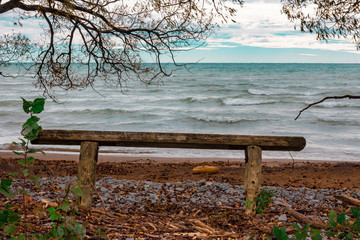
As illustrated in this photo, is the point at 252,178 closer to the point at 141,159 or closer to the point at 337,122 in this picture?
the point at 141,159

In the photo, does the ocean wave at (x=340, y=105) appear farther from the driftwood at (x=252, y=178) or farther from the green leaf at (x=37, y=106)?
the green leaf at (x=37, y=106)

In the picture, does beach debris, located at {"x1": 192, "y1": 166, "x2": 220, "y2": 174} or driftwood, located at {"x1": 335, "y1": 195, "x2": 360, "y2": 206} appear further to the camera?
beach debris, located at {"x1": 192, "y1": 166, "x2": 220, "y2": 174}

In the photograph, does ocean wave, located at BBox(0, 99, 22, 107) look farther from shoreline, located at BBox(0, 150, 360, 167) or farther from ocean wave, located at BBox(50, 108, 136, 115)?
shoreline, located at BBox(0, 150, 360, 167)

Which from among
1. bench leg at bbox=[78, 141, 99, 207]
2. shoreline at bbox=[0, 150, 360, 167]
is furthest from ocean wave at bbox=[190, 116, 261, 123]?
bench leg at bbox=[78, 141, 99, 207]

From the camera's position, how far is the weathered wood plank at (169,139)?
4.91 metres

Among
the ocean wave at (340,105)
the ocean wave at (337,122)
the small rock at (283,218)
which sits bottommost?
the ocean wave at (340,105)

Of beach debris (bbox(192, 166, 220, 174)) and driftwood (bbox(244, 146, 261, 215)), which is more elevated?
driftwood (bbox(244, 146, 261, 215))

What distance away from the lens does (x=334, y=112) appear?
22.4 m

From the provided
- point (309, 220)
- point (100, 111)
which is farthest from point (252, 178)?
point (100, 111)

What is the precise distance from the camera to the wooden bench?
16.1ft

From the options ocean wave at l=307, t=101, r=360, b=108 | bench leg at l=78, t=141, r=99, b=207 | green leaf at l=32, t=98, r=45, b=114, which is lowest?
ocean wave at l=307, t=101, r=360, b=108

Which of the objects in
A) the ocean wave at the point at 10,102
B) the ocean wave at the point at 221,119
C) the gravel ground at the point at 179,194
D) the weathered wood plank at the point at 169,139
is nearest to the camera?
the weathered wood plank at the point at 169,139

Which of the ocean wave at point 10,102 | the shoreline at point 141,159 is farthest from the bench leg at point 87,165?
the ocean wave at point 10,102

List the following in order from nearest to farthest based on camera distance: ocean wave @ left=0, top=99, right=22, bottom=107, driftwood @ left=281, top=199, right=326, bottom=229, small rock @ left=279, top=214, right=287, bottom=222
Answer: driftwood @ left=281, top=199, right=326, bottom=229, small rock @ left=279, top=214, right=287, bottom=222, ocean wave @ left=0, top=99, right=22, bottom=107
